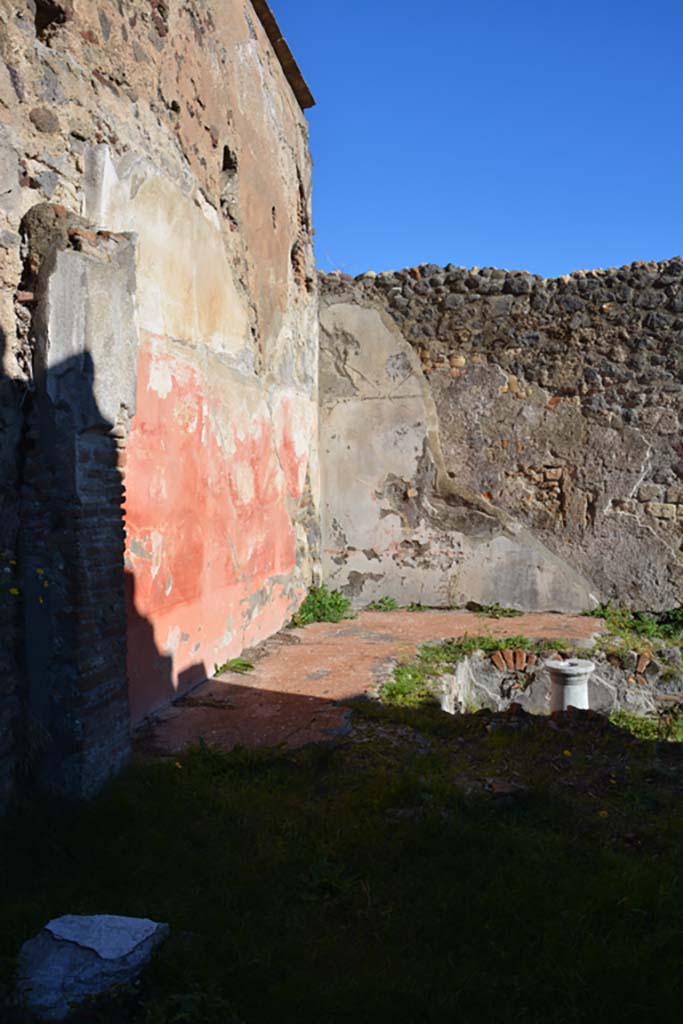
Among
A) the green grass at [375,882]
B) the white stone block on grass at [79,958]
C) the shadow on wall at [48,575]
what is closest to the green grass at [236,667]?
the green grass at [375,882]

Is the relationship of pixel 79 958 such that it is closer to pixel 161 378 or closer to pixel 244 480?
pixel 161 378

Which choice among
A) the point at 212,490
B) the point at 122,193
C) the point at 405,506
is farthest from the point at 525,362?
the point at 122,193

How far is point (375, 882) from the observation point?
2293mm

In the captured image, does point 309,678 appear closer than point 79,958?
No

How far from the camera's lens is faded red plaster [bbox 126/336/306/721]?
3623mm

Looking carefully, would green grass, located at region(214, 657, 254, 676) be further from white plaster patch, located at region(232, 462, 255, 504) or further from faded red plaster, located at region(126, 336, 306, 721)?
white plaster patch, located at region(232, 462, 255, 504)

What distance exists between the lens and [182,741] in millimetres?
3400

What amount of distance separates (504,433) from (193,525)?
3454 millimetres

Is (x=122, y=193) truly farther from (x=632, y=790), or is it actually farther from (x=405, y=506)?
(x=405, y=506)

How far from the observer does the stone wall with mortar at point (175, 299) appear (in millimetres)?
2705

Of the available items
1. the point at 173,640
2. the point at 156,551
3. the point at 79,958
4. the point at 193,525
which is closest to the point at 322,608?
the point at 193,525

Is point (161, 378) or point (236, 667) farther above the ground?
point (161, 378)

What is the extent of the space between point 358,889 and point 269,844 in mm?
372

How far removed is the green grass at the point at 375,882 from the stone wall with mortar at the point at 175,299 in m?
0.46
